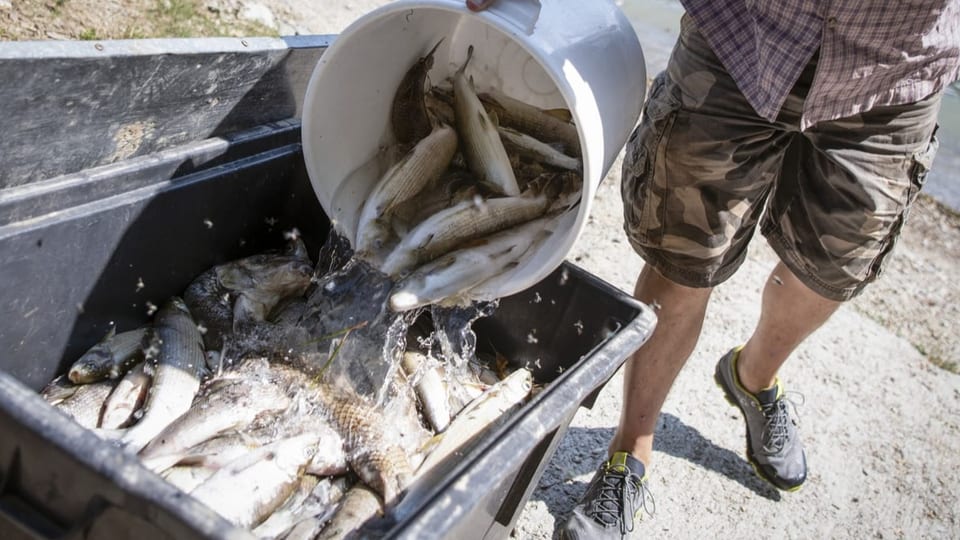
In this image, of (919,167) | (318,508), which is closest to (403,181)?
(318,508)

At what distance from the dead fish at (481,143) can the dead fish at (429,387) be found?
466mm

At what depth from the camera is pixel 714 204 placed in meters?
1.92

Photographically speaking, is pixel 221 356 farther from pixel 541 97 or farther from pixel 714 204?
pixel 714 204

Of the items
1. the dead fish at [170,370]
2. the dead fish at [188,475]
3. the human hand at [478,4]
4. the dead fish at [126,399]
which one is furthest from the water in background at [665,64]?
the dead fish at [188,475]

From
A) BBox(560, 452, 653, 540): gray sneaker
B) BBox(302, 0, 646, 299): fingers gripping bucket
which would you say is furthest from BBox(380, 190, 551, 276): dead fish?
BBox(560, 452, 653, 540): gray sneaker

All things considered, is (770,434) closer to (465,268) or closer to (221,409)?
(465,268)

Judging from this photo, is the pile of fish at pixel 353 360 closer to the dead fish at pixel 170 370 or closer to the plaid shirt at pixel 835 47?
the dead fish at pixel 170 370

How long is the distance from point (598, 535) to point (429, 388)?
2.02 feet

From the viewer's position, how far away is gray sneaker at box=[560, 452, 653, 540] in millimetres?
2076

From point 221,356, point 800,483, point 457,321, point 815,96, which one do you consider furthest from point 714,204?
point 221,356

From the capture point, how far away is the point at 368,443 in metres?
1.71

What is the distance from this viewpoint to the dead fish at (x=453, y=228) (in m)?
1.79

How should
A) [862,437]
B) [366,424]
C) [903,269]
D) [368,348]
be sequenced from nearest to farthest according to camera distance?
[366,424] → [368,348] → [862,437] → [903,269]

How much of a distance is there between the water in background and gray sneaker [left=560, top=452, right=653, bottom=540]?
11.9 feet
